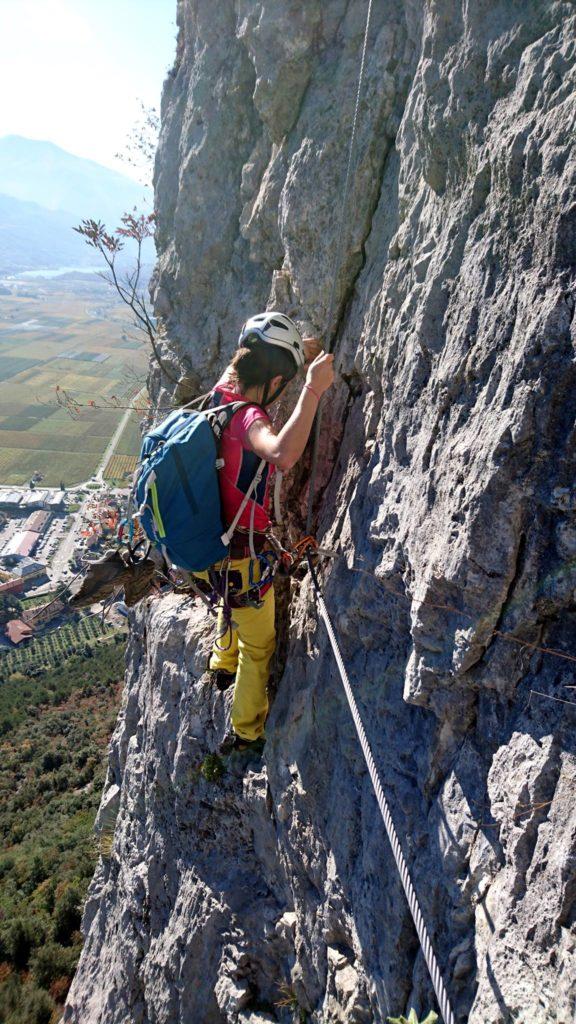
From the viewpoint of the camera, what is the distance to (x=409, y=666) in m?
3.25

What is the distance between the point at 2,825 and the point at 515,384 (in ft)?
74.5

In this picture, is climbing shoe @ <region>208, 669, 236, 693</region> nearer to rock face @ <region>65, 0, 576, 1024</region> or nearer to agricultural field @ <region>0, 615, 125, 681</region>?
rock face @ <region>65, 0, 576, 1024</region>

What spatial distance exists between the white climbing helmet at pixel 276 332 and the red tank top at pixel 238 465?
426mm

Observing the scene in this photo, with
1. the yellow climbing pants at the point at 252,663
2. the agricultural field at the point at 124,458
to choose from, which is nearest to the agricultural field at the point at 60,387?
the agricultural field at the point at 124,458

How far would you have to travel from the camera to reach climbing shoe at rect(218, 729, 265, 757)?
17.8 ft

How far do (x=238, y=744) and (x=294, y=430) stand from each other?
10.8ft

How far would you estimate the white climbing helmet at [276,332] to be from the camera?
4082mm

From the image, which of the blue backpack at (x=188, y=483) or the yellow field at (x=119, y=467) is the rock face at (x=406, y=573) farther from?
the yellow field at (x=119, y=467)

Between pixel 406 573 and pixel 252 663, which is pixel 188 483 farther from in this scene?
pixel 252 663

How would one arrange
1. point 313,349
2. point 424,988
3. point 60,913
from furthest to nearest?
point 60,913 < point 313,349 < point 424,988

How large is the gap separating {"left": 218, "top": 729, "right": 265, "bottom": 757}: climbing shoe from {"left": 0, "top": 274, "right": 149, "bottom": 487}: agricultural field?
47492 mm

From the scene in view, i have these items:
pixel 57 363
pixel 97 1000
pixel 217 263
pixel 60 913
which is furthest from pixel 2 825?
pixel 57 363

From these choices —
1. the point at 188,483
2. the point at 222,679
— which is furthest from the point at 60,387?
the point at 188,483

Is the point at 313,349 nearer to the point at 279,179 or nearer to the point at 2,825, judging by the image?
the point at 279,179
